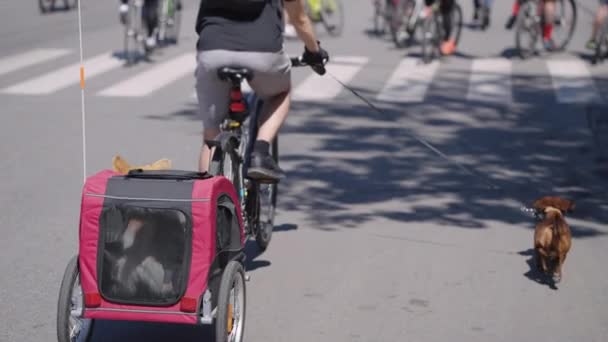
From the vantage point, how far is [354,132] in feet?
36.5

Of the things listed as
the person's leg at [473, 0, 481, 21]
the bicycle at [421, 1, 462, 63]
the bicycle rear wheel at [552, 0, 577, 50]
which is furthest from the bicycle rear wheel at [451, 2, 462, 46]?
the person's leg at [473, 0, 481, 21]

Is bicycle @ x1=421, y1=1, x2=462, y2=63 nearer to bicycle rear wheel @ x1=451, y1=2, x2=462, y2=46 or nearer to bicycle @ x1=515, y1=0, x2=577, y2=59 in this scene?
bicycle rear wheel @ x1=451, y1=2, x2=462, y2=46

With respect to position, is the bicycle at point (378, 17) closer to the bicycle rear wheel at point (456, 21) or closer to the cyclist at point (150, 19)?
the bicycle rear wheel at point (456, 21)

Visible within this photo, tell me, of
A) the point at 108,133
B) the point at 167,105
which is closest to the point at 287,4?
the point at 108,133

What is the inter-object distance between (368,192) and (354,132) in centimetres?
248

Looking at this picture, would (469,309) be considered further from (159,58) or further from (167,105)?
(159,58)

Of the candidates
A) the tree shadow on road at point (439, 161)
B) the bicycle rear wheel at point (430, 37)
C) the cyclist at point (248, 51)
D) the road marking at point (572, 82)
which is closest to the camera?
the cyclist at point (248, 51)

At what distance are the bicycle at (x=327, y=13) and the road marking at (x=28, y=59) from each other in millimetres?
4528

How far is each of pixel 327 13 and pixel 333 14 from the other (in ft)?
0.47

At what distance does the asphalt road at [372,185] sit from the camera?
583cm

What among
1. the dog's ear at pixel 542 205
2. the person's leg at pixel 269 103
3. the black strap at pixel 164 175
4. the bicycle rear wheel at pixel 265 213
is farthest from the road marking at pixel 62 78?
the black strap at pixel 164 175

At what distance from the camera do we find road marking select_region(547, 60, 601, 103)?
515 inches

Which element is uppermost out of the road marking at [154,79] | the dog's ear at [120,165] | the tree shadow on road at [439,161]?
the dog's ear at [120,165]

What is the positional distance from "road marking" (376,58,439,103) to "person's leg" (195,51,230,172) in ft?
22.3
